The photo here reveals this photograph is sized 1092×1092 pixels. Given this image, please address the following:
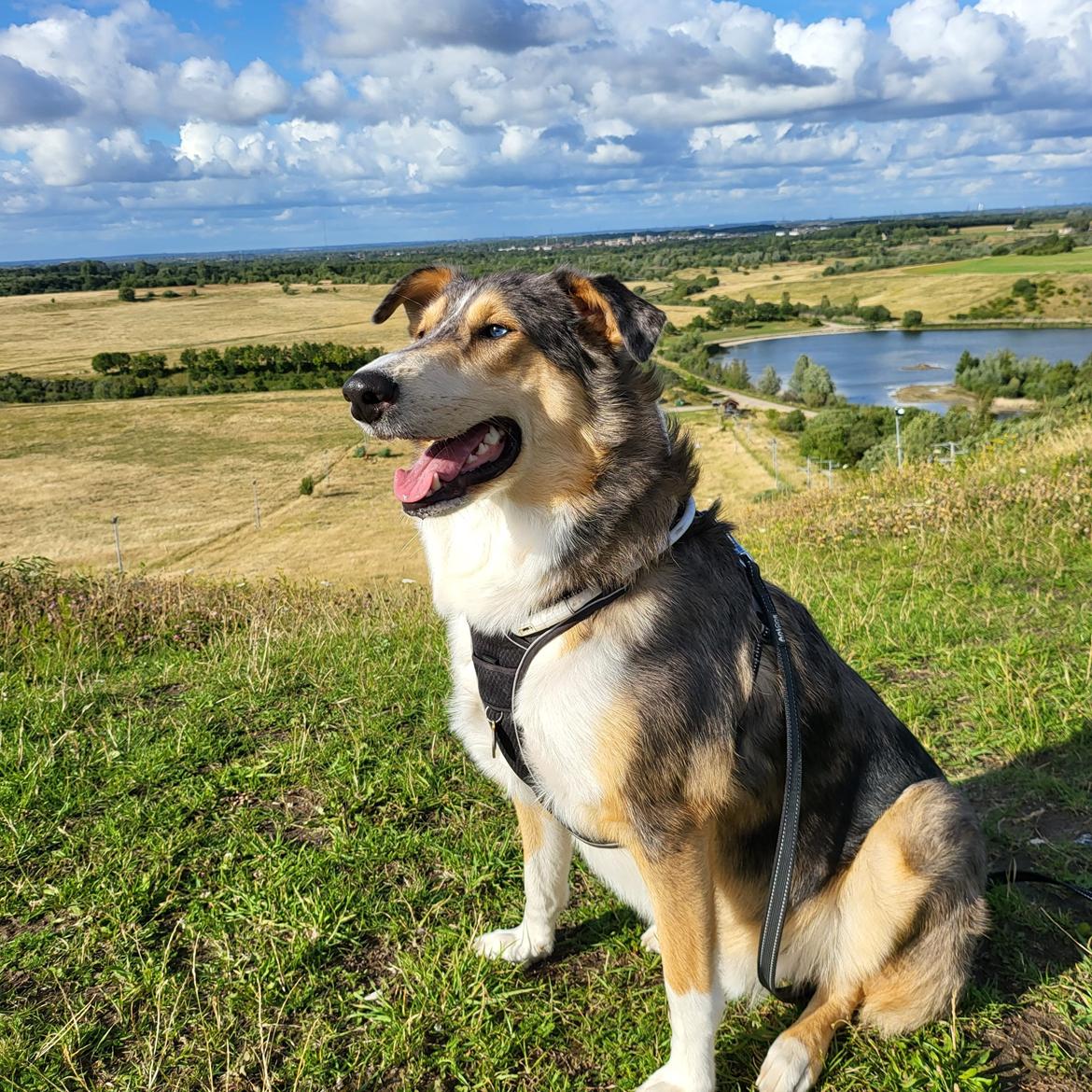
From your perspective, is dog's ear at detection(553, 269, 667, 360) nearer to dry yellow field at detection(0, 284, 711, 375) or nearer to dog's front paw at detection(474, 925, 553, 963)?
dog's front paw at detection(474, 925, 553, 963)

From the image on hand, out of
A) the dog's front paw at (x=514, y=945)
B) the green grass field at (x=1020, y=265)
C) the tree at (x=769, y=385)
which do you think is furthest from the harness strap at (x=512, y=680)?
the green grass field at (x=1020, y=265)

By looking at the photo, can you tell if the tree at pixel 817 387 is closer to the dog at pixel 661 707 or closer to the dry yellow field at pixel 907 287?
the dry yellow field at pixel 907 287

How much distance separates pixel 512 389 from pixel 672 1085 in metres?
2.53

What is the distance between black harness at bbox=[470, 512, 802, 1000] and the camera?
2904 mm

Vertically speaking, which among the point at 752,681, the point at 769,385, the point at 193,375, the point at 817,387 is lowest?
the point at 769,385

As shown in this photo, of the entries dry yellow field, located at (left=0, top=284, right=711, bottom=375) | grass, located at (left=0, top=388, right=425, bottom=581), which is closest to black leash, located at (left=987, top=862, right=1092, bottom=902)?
grass, located at (left=0, top=388, right=425, bottom=581)

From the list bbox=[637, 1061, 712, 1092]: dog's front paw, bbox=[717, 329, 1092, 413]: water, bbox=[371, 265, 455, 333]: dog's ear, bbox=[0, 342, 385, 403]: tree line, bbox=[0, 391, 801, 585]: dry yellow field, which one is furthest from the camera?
bbox=[0, 342, 385, 403]: tree line

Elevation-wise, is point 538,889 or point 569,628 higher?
point 569,628

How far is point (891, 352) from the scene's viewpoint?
377 ft

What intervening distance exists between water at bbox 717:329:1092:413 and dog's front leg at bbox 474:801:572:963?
77717mm

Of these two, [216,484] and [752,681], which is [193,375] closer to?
[216,484]

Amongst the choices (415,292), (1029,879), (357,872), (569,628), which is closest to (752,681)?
(569,628)

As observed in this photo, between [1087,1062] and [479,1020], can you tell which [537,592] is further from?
[1087,1062]

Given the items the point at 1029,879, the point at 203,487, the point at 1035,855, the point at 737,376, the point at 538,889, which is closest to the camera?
the point at 538,889
